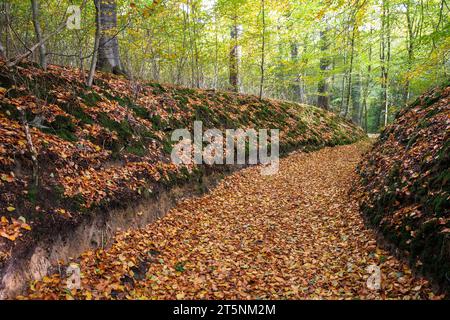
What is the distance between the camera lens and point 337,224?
6504 millimetres

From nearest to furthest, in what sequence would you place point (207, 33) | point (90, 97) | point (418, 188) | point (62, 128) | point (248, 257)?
point (418, 188) < point (248, 257) < point (62, 128) < point (90, 97) < point (207, 33)

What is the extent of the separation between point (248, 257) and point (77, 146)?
158 inches

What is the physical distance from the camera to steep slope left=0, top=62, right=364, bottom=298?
435 cm

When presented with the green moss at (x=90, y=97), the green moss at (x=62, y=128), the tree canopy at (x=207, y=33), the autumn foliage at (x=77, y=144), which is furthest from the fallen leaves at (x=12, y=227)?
the tree canopy at (x=207, y=33)

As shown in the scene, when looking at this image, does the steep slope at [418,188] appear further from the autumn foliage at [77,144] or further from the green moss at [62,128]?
the green moss at [62,128]

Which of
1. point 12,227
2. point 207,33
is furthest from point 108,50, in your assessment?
point 12,227

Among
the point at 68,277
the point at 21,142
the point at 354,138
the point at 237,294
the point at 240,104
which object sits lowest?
the point at 237,294

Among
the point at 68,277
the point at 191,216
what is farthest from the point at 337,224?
the point at 68,277

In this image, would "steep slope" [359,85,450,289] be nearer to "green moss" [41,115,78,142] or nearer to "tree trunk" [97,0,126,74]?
"green moss" [41,115,78,142]

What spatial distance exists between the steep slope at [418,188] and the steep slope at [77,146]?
15.2 ft

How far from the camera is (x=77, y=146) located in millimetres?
5898

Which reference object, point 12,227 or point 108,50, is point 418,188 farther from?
point 108,50

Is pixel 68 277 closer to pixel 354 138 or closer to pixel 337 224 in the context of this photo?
pixel 337 224
